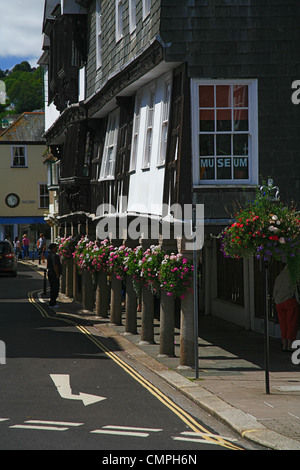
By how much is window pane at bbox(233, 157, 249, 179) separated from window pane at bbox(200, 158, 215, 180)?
1.41 ft

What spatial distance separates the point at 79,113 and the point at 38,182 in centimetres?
4513

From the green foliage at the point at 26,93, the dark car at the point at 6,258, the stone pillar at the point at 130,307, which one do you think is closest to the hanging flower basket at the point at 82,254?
the stone pillar at the point at 130,307

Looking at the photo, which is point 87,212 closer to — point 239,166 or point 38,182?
point 239,166

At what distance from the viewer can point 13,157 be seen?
237 ft

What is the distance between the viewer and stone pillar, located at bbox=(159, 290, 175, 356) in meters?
16.6

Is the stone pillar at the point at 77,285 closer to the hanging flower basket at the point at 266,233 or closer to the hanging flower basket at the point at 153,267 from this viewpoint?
the hanging flower basket at the point at 153,267

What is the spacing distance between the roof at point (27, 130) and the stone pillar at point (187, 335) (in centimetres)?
5767

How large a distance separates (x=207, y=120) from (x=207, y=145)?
0.48 m

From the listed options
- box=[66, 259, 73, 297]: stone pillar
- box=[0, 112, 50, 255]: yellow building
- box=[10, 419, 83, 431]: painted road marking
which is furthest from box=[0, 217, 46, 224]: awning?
box=[10, 419, 83, 431]: painted road marking

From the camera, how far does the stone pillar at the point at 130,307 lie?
2028 cm

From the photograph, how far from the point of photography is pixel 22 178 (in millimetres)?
72438

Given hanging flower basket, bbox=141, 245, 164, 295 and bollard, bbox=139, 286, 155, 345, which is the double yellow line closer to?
bollard, bbox=139, 286, 155, 345

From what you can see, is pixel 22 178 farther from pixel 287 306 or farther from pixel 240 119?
pixel 287 306
